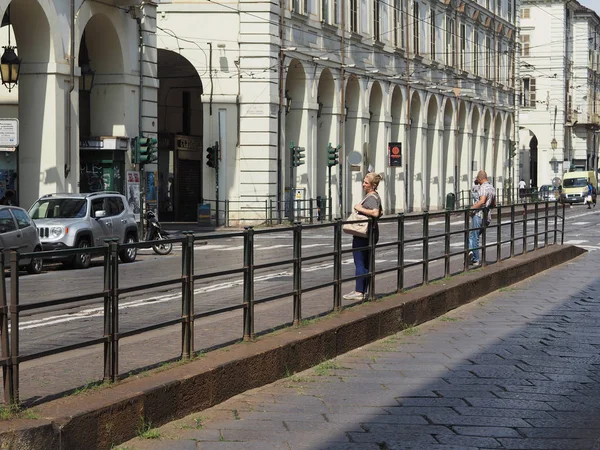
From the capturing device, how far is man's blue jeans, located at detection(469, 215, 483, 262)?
59.2 ft

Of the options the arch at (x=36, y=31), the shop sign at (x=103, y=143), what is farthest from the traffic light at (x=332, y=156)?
the arch at (x=36, y=31)

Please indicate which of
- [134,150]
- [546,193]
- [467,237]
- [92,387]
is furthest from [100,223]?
[546,193]

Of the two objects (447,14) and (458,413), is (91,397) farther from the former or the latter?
(447,14)

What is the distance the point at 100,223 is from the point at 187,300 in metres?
17.1

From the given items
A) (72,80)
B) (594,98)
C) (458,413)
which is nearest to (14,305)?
(458,413)

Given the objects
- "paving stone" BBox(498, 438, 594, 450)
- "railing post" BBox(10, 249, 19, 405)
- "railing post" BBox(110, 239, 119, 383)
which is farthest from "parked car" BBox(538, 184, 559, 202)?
"railing post" BBox(10, 249, 19, 405)

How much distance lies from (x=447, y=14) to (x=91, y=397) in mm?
56879

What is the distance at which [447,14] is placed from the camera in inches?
2456

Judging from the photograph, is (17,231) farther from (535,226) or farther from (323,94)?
(323,94)

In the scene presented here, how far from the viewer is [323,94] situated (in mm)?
48781

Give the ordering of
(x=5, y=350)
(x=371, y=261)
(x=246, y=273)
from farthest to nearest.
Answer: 1. (x=371, y=261)
2. (x=246, y=273)
3. (x=5, y=350)

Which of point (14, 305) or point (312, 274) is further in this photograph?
point (312, 274)

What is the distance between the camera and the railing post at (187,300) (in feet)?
29.0

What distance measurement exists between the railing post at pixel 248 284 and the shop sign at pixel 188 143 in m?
38.5
